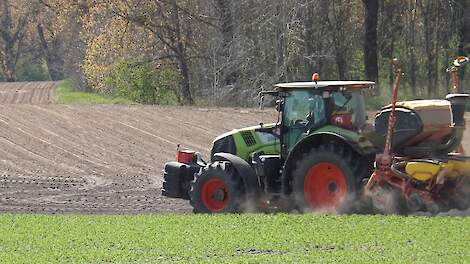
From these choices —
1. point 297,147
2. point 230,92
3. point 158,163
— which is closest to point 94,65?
point 230,92

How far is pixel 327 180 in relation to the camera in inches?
596

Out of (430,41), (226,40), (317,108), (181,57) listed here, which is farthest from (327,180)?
(181,57)

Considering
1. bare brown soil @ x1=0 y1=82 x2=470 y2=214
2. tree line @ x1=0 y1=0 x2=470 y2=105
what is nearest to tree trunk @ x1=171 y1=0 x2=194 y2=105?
tree line @ x1=0 y1=0 x2=470 y2=105

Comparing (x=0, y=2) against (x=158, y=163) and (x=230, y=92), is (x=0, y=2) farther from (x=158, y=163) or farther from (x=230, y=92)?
(x=158, y=163)

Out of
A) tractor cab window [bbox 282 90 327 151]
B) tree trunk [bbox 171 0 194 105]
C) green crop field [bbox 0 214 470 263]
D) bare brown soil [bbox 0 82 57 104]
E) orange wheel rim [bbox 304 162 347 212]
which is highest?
tree trunk [bbox 171 0 194 105]

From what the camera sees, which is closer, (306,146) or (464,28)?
(306,146)

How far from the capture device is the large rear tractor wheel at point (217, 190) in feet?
52.1

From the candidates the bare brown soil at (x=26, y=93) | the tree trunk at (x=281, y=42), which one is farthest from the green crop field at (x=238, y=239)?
the bare brown soil at (x=26, y=93)

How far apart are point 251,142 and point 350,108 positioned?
1918 mm

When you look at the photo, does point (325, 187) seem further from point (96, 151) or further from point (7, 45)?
point (7, 45)

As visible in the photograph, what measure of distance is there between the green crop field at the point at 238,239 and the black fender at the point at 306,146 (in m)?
0.94

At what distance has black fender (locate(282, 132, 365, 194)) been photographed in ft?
49.0

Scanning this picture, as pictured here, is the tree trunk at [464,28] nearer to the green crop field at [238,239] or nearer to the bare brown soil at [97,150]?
the bare brown soil at [97,150]

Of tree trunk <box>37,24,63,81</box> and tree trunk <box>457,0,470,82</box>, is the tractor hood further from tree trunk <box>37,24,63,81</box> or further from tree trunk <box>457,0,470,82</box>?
tree trunk <box>37,24,63,81</box>
